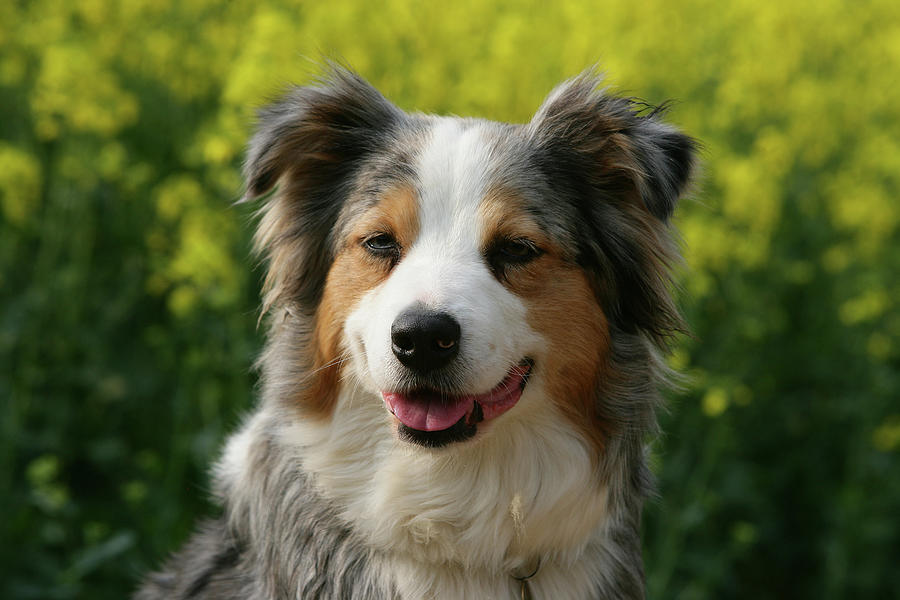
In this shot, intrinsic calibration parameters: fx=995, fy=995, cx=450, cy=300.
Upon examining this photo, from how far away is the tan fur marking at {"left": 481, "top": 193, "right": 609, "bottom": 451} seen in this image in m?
2.93

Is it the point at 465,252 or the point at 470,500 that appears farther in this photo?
the point at 470,500

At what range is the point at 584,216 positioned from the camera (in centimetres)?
315

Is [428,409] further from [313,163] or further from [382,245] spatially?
[313,163]

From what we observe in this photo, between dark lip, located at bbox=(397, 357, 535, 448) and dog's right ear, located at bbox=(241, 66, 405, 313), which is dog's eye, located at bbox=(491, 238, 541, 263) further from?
dog's right ear, located at bbox=(241, 66, 405, 313)

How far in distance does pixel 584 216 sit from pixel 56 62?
3.03 m

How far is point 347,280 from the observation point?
3.06 metres

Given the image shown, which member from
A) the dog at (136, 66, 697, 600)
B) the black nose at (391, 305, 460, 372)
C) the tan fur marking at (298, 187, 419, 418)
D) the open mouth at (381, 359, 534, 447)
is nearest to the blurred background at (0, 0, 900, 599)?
the dog at (136, 66, 697, 600)

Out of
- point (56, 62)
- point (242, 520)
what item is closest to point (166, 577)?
point (242, 520)

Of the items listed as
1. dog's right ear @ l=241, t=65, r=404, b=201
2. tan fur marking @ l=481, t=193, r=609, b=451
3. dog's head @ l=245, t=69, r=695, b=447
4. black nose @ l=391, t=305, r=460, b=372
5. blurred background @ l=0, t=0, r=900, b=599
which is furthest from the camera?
blurred background @ l=0, t=0, r=900, b=599

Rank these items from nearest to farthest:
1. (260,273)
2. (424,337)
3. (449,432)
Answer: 1. (424,337)
2. (449,432)
3. (260,273)

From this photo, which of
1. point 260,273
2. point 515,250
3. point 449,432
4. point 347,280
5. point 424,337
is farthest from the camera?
point 260,273

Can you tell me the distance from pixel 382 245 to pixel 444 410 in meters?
0.54

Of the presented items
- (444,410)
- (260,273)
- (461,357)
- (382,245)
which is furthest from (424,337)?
(260,273)

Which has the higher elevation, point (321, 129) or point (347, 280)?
point (321, 129)
